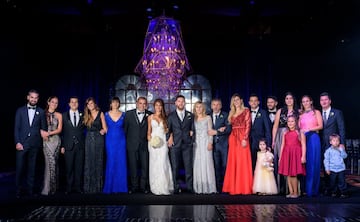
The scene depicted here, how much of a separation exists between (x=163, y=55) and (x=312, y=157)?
13.5 ft

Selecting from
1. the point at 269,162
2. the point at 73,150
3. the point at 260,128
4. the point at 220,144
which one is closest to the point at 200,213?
the point at 269,162

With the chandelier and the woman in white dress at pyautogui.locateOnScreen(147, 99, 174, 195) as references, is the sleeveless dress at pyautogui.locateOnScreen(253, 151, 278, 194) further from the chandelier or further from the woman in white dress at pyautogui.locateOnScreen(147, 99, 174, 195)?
the chandelier

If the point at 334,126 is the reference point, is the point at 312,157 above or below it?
below

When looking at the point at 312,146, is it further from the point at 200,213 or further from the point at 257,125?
the point at 200,213

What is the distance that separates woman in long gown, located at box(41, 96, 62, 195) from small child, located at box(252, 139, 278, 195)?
297 centimetres

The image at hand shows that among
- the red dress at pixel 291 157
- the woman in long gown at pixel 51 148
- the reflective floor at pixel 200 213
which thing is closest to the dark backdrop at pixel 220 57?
the woman in long gown at pixel 51 148

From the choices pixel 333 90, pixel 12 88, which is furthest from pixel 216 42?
pixel 12 88

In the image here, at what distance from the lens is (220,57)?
1224 centimetres

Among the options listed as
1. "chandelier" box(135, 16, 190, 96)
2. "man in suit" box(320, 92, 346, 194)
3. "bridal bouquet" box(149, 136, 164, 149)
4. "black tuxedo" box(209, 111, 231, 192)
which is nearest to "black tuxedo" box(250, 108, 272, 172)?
"black tuxedo" box(209, 111, 231, 192)

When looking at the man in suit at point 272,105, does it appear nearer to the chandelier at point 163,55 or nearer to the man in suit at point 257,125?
the man in suit at point 257,125

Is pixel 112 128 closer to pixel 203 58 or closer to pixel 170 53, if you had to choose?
pixel 170 53

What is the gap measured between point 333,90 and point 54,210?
943cm

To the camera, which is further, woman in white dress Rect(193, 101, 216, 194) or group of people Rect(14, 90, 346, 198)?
woman in white dress Rect(193, 101, 216, 194)

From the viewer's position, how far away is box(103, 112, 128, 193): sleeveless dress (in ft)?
19.5
